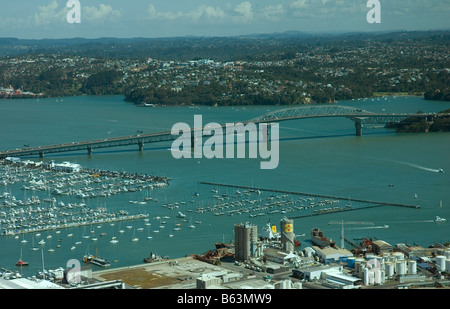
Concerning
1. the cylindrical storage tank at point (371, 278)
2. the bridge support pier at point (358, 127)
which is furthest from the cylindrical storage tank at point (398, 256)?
the bridge support pier at point (358, 127)

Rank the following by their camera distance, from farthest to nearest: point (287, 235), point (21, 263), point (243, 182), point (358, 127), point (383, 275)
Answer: point (358, 127) < point (243, 182) < point (287, 235) < point (21, 263) < point (383, 275)

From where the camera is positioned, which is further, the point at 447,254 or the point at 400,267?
the point at 447,254

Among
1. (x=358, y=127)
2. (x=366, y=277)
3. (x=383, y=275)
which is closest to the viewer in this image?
(x=366, y=277)

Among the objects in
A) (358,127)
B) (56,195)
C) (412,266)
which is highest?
(412,266)

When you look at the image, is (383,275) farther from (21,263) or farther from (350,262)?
(21,263)

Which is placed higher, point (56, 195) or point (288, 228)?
point (288, 228)

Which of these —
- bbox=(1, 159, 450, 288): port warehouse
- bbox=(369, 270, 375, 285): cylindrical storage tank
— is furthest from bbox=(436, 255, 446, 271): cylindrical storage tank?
bbox=(369, 270, 375, 285): cylindrical storage tank

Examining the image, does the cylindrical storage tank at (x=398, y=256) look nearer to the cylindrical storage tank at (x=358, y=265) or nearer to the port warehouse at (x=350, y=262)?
the port warehouse at (x=350, y=262)

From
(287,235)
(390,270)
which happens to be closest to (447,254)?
(390,270)
